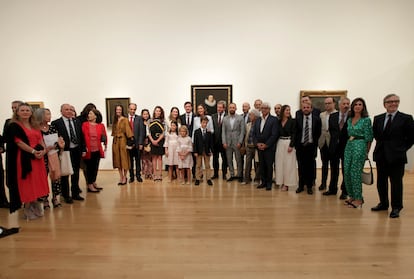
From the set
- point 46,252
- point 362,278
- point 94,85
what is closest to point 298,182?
point 362,278

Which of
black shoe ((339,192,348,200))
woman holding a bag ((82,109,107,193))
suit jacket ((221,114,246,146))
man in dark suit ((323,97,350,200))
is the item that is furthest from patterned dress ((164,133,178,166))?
black shoe ((339,192,348,200))

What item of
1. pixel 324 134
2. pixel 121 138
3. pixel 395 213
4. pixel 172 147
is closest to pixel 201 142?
pixel 172 147

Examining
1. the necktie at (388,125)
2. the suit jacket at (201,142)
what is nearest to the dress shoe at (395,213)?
the necktie at (388,125)

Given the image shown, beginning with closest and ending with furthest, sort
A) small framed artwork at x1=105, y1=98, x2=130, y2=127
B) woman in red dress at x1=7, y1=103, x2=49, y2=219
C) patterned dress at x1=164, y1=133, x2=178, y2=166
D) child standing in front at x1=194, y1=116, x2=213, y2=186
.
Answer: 1. woman in red dress at x1=7, y1=103, x2=49, y2=219
2. child standing in front at x1=194, y1=116, x2=213, y2=186
3. patterned dress at x1=164, y1=133, x2=178, y2=166
4. small framed artwork at x1=105, y1=98, x2=130, y2=127

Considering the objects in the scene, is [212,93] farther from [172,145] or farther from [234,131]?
[172,145]

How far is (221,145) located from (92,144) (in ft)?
10.3

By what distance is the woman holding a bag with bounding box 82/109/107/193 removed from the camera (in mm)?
5863

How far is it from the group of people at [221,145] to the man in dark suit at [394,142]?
14mm

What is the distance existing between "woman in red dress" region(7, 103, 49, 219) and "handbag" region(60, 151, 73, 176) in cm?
50

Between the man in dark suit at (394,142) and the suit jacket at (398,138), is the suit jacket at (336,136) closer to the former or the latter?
the man in dark suit at (394,142)

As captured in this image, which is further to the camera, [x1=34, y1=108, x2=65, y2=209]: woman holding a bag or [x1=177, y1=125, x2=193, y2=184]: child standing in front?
[x1=177, y1=125, x2=193, y2=184]: child standing in front

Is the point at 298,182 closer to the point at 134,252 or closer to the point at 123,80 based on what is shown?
the point at 134,252

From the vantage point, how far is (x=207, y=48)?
8234mm

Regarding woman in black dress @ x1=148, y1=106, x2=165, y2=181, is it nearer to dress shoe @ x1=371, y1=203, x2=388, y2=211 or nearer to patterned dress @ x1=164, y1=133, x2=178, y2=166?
patterned dress @ x1=164, y1=133, x2=178, y2=166
